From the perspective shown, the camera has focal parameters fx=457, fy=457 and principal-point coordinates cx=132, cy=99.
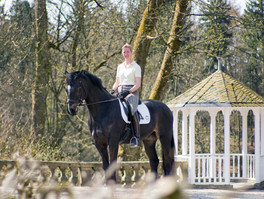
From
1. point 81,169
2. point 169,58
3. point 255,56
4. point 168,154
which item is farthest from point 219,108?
point 255,56

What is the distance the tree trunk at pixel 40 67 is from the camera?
15641mm

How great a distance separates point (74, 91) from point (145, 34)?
6.44m

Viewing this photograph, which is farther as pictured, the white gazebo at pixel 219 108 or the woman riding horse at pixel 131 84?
the white gazebo at pixel 219 108

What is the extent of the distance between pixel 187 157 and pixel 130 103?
4.33m

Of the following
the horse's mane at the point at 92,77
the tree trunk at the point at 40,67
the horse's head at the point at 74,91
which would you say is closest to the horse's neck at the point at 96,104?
the horse's mane at the point at 92,77

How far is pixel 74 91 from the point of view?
6844 mm

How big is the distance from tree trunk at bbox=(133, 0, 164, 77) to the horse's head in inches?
238

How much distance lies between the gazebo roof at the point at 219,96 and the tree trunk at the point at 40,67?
5.69 metres

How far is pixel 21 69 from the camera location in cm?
2105

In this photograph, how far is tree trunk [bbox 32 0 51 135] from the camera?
1564 centimetres

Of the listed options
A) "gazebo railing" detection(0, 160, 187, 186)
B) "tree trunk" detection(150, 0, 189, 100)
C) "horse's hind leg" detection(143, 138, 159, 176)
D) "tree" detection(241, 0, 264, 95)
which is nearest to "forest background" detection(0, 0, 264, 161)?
"tree trunk" detection(150, 0, 189, 100)

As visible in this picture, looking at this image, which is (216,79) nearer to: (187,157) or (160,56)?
(187,157)

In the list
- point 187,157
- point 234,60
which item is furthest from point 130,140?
point 234,60

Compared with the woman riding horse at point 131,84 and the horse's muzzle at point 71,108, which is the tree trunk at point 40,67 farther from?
the horse's muzzle at point 71,108
